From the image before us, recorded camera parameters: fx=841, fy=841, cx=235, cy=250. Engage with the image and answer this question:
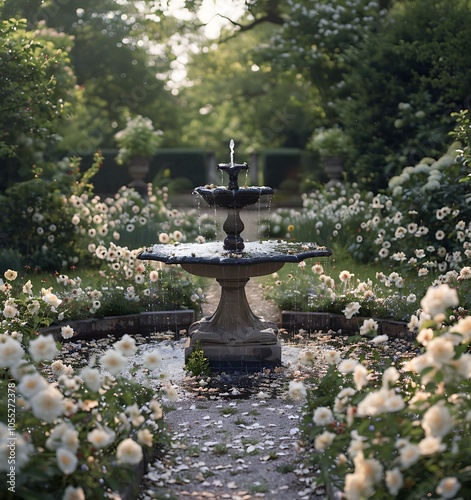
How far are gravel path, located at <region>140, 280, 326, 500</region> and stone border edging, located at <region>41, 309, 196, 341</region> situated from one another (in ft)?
5.62

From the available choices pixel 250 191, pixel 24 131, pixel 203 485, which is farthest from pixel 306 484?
pixel 24 131

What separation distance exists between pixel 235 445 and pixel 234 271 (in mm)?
1861

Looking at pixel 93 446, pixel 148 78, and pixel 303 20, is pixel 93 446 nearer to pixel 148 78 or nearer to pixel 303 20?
pixel 303 20

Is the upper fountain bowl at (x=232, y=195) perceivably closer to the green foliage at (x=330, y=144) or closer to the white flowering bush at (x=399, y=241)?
the white flowering bush at (x=399, y=241)

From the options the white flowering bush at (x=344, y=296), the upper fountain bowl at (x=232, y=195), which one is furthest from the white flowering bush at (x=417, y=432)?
the white flowering bush at (x=344, y=296)

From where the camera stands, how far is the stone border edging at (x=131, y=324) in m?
7.40

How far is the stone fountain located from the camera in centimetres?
630

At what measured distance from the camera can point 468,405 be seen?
11.0ft

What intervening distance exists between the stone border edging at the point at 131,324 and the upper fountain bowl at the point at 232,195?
169 centimetres

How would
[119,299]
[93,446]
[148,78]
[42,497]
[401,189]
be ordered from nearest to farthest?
1. [42,497]
2. [93,446]
3. [119,299]
4. [401,189]
5. [148,78]

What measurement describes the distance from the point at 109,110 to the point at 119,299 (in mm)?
18363

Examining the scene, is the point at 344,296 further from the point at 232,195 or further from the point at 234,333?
the point at 232,195

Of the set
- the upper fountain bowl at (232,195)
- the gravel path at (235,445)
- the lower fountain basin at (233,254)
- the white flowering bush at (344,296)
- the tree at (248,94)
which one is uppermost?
the tree at (248,94)

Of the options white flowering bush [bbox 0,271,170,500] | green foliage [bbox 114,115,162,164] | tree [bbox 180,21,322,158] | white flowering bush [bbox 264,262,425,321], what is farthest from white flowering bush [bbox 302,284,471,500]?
tree [bbox 180,21,322,158]
